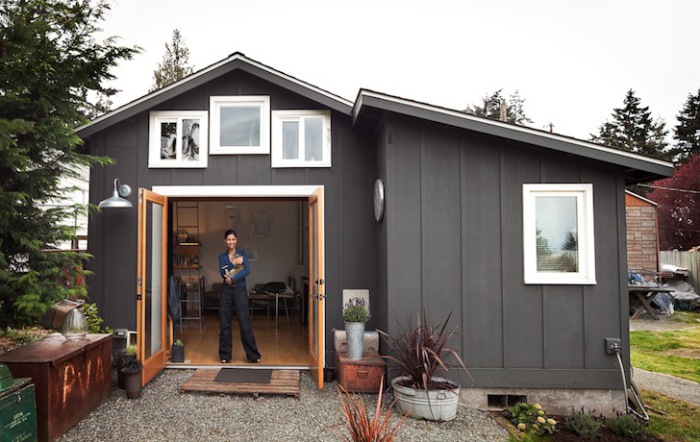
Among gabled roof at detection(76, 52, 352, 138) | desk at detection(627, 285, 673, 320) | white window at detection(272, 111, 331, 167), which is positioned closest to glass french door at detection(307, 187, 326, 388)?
white window at detection(272, 111, 331, 167)

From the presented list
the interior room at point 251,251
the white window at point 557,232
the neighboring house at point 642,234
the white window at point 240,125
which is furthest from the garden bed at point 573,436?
the neighboring house at point 642,234

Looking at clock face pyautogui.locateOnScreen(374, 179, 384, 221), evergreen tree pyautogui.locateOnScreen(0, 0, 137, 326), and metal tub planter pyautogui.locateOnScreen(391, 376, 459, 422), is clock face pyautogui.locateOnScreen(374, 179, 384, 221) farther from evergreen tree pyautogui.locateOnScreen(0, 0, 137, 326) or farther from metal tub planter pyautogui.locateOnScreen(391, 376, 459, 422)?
evergreen tree pyautogui.locateOnScreen(0, 0, 137, 326)

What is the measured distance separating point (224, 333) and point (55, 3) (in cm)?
383

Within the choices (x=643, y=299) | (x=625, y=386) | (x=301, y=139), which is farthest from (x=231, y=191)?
(x=643, y=299)

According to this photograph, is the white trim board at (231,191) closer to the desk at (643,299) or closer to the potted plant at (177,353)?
the potted plant at (177,353)

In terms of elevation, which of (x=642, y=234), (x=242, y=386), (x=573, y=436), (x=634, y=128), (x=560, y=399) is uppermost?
(x=634, y=128)

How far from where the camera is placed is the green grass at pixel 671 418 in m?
4.39

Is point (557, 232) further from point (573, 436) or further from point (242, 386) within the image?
point (242, 386)

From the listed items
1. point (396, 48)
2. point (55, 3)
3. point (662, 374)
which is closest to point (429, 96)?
point (396, 48)

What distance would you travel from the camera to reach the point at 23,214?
4363 millimetres

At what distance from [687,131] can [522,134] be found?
2580cm

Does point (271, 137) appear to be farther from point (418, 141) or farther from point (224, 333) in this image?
point (224, 333)

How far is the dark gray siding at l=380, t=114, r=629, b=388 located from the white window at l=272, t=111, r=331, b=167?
1.10m

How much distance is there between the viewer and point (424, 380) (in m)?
4.20
